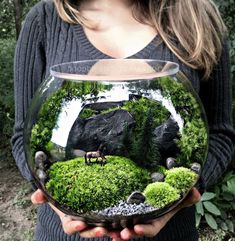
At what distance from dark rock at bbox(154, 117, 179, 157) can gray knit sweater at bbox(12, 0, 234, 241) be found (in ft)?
1.36

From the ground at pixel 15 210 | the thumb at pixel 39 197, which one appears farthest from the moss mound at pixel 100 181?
the ground at pixel 15 210

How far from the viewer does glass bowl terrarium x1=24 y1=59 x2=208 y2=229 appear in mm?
863

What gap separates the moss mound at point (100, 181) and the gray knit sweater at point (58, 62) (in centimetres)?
43

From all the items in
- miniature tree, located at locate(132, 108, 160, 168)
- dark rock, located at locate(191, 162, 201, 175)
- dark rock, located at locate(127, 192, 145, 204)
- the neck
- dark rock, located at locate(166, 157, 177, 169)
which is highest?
the neck

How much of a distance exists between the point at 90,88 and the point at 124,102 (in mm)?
58

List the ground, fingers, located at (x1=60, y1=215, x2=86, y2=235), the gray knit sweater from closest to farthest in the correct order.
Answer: fingers, located at (x1=60, y1=215, x2=86, y2=235) < the gray knit sweater < the ground

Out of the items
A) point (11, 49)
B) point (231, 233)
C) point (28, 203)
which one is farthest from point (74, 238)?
point (11, 49)

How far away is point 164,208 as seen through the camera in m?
0.93

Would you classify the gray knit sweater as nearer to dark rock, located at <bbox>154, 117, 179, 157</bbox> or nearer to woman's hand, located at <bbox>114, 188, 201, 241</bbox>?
woman's hand, located at <bbox>114, 188, 201, 241</bbox>

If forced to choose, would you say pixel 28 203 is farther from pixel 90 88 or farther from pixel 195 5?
pixel 90 88

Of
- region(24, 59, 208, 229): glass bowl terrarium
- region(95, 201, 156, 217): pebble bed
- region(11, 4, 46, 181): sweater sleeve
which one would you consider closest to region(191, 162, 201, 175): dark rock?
region(24, 59, 208, 229): glass bowl terrarium

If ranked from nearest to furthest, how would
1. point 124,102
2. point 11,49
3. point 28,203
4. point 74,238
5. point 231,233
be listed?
1. point 124,102
2. point 74,238
3. point 231,233
4. point 28,203
5. point 11,49

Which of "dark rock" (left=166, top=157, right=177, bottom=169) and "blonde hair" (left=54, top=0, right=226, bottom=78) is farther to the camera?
"blonde hair" (left=54, top=0, right=226, bottom=78)

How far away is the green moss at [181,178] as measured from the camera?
90cm
